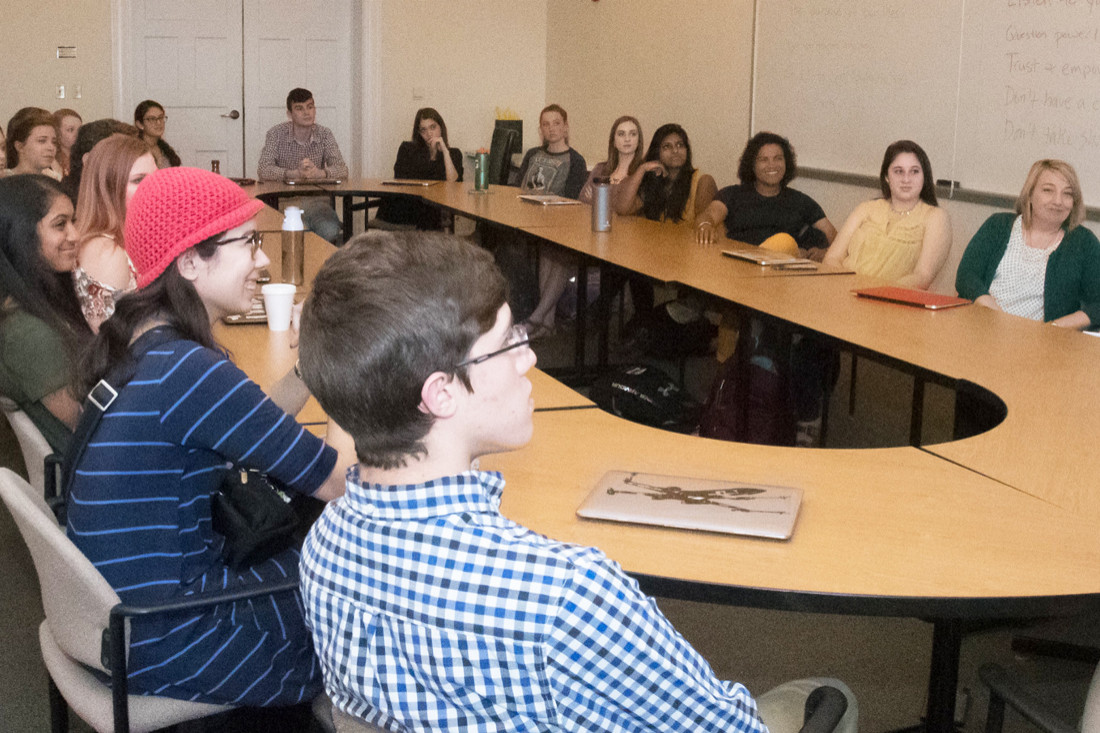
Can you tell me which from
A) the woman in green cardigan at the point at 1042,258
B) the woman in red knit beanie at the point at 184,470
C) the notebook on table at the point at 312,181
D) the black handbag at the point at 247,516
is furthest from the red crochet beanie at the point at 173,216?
the notebook on table at the point at 312,181

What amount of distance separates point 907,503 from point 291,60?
7640 millimetres

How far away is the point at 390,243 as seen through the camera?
1099 mm

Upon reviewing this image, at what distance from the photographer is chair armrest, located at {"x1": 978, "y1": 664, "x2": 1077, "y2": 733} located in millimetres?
1411

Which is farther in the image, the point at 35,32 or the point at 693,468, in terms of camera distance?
the point at 35,32

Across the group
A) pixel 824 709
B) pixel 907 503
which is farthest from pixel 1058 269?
pixel 824 709

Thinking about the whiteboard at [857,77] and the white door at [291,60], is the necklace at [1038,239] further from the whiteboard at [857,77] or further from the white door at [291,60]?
the white door at [291,60]

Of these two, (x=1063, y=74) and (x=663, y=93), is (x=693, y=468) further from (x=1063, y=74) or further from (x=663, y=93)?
(x=663, y=93)

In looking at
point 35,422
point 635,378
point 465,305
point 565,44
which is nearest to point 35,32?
point 565,44

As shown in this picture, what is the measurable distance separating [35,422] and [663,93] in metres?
5.81

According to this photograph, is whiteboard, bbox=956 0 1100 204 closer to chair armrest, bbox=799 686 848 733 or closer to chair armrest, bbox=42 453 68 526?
chair armrest, bbox=799 686 848 733

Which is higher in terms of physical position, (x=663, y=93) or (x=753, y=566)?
(x=663, y=93)

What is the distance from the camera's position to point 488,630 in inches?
37.8

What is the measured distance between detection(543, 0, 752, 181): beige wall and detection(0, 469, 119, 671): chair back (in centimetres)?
579

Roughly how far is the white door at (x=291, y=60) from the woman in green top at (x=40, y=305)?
598 cm
